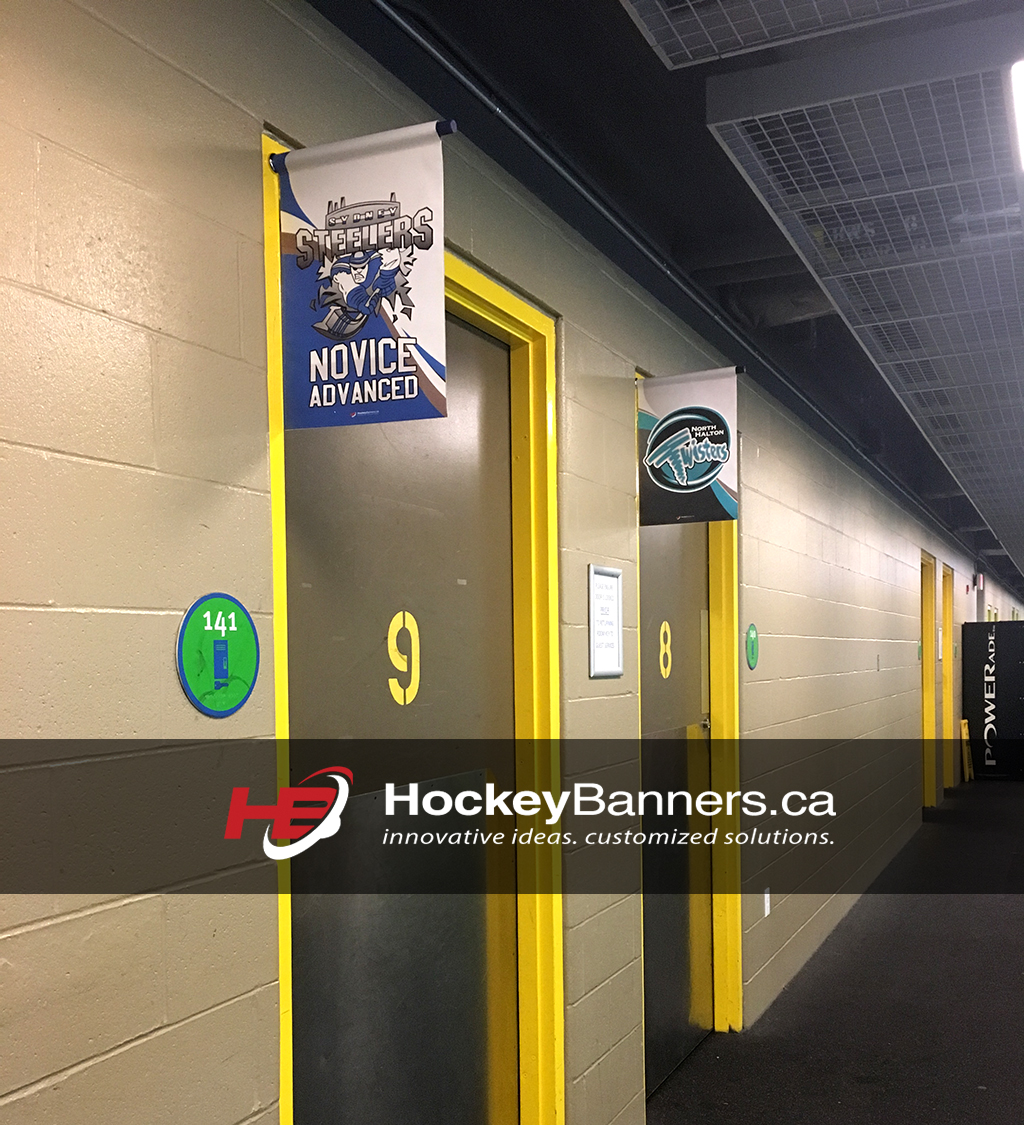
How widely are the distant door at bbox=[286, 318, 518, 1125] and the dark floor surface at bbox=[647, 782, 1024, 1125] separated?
4.08 ft

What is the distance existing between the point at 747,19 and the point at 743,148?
516 millimetres

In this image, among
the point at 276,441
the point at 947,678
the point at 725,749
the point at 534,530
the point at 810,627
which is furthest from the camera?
the point at 947,678

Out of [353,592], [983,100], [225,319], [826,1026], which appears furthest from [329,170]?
[826,1026]

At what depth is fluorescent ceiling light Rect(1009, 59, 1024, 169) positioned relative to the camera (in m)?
2.34

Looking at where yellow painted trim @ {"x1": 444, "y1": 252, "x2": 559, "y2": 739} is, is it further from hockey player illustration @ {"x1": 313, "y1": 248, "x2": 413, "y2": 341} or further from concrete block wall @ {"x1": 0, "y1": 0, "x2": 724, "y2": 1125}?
hockey player illustration @ {"x1": 313, "y1": 248, "x2": 413, "y2": 341}

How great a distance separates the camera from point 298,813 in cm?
206

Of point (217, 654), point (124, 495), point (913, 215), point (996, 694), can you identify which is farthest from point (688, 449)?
point (996, 694)

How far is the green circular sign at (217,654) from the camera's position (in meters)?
1.71

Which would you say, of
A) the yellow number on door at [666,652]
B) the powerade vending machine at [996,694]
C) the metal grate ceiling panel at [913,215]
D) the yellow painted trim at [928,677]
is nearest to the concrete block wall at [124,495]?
the metal grate ceiling panel at [913,215]

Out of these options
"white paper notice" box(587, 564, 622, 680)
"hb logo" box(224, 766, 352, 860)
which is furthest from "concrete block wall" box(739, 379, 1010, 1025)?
"hb logo" box(224, 766, 352, 860)

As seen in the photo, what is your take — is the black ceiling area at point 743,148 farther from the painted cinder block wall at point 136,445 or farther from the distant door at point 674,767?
the distant door at point 674,767

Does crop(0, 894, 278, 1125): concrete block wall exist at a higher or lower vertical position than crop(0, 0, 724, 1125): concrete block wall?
lower

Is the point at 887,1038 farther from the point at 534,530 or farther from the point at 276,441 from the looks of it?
the point at 276,441

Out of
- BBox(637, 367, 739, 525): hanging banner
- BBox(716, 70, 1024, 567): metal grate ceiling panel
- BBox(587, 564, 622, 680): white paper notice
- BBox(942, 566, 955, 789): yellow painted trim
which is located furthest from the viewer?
BBox(942, 566, 955, 789): yellow painted trim
